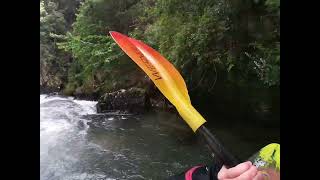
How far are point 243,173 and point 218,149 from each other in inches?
8.0

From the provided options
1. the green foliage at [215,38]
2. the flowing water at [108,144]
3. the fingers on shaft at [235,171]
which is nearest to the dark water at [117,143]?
the flowing water at [108,144]

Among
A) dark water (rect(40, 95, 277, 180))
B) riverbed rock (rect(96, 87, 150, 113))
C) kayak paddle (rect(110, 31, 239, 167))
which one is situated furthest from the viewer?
riverbed rock (rect(96, 87, 150, 113))

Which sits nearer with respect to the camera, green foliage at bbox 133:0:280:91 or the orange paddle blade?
the orange paddle blade

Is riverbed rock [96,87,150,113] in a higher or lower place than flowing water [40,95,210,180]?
higher

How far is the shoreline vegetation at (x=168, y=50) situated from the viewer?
2.38 meters

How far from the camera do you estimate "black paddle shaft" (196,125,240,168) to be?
2156 millimetres

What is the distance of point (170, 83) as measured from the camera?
2.33 m

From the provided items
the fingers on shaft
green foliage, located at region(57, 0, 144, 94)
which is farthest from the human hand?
green foliage, located at region(57, 0, 144, 94)

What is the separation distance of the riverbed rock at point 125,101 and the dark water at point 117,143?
6 centimetres

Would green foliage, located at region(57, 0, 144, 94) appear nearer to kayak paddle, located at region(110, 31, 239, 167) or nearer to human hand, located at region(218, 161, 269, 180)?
kayak paddle, located at region(110, 31, 239, 167)

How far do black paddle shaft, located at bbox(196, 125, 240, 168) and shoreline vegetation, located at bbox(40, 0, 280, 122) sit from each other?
6.1 inches
